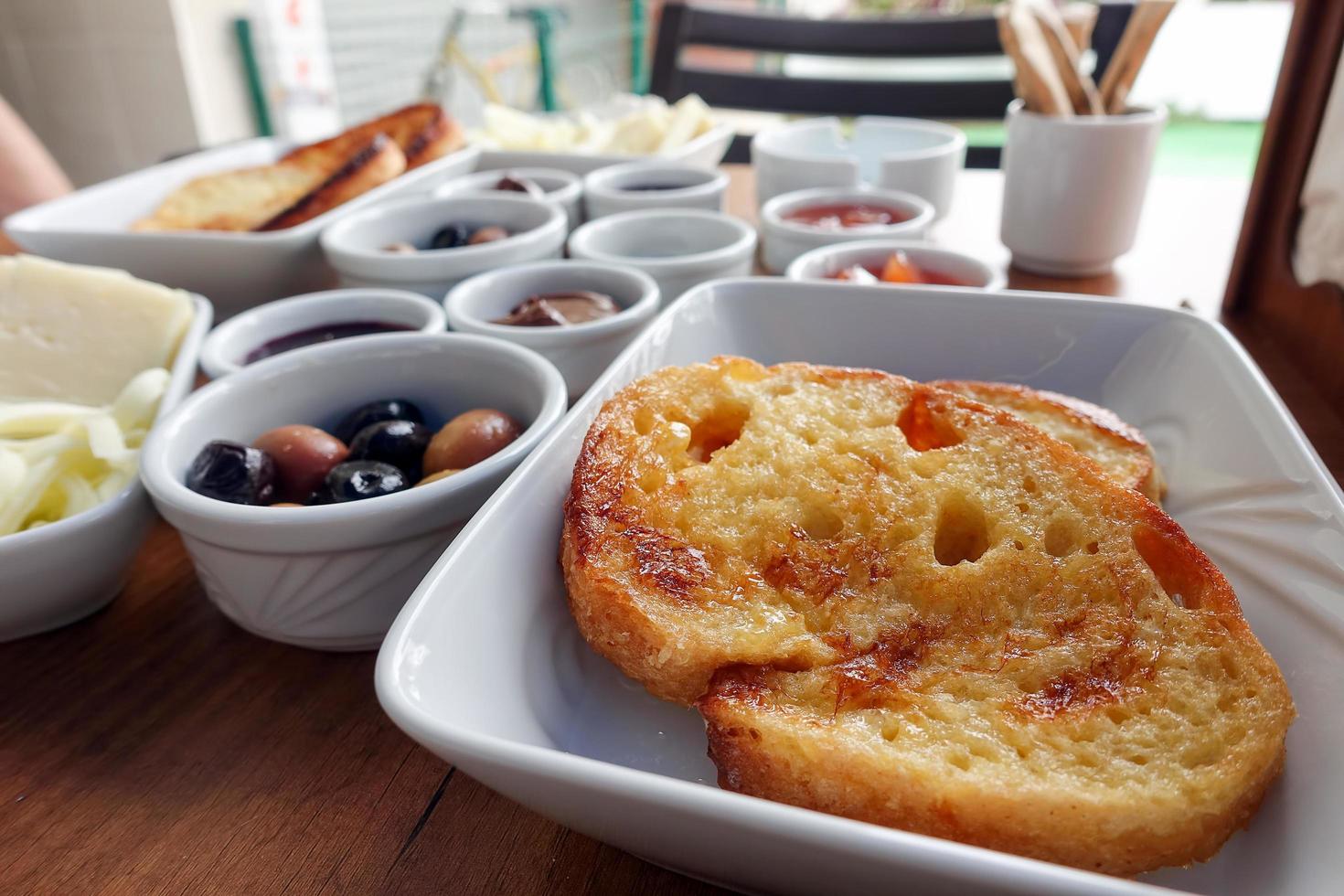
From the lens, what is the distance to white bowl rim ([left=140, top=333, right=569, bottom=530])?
2.19 ft

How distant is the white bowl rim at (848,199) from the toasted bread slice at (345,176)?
756mm

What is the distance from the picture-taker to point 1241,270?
130 cm

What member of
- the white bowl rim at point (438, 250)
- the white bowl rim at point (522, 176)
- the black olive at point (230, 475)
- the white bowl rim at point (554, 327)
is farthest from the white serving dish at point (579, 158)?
the black olive at point (230, 475)

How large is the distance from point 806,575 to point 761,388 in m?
0.24

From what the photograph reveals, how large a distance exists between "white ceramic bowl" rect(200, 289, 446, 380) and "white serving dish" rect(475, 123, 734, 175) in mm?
862

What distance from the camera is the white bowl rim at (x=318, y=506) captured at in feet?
2.19

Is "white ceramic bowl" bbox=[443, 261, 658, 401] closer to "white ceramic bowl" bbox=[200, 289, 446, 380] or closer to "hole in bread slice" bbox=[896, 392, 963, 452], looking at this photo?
"white ceramic bowl" bbox=[200, 289, 446, 380]

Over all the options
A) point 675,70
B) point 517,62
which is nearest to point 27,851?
point 675,70

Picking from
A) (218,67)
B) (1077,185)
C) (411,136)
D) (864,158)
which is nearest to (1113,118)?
(1077,185)

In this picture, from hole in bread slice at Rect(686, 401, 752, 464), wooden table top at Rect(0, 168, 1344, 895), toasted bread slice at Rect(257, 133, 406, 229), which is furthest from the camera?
toasted bread slice at Rect(257, 133, 406, 229)

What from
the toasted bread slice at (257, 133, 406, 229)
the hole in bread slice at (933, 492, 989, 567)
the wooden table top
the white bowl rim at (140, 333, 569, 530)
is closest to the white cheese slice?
the white bowl rim at (140, 333, 569, 530)

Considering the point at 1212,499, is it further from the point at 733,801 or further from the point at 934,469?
the point at 733,801

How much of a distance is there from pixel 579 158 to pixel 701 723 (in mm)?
1555

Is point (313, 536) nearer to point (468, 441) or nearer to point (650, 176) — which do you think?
point (468, 441)
